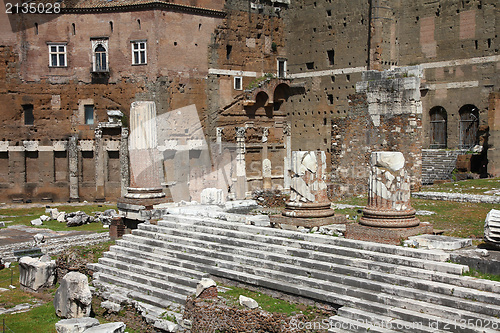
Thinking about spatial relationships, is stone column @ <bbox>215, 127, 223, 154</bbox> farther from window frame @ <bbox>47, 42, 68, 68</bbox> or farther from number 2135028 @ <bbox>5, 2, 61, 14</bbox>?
number 2135028 @ <bbox>5, 2, 61, 14</bbox>

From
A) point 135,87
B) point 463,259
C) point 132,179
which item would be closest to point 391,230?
point 463,259

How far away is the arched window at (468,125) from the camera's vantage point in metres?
26.1

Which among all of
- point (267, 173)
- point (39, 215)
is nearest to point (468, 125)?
point (267, 173)

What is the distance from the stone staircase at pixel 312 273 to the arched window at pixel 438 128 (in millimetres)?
18660

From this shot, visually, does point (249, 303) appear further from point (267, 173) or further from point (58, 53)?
point (58, 53)

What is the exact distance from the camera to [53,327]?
366 inches

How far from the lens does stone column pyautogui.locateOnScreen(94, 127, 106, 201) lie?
2736 centimetres

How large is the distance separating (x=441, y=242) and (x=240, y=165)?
21172 millimetres

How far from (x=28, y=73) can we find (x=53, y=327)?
21358 millimetres

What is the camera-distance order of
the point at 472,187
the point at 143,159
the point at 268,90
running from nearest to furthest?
the point at 143,159, the point at 472,187, the point at 268,90

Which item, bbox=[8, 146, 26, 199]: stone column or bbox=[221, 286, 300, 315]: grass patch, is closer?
bbox=[221, 286, 300, 315]: grass patch

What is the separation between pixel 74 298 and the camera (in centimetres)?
964

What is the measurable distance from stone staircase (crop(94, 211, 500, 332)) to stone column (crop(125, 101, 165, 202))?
199 cm

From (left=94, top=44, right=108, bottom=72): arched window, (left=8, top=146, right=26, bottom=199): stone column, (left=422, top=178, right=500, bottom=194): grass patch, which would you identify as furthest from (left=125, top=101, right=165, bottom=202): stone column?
(left=8, top=146, right=26, bottom=199): stone column
